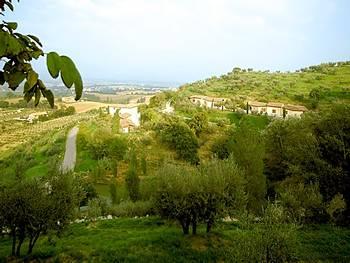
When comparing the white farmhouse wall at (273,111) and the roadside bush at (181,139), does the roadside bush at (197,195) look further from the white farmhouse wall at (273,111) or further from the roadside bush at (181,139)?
A: the white farmhouse wall at (273,111)

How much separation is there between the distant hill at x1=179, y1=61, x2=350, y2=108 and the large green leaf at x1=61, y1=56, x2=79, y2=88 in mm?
61661

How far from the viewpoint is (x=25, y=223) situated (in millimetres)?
14328

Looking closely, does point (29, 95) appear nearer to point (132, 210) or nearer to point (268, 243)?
point (268, 243)

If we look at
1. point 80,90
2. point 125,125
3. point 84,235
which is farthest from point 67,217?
point 125,125

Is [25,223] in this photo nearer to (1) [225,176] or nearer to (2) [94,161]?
(1) [225,176]

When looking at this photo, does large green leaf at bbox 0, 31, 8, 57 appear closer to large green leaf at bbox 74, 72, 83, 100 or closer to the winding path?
large green leaf at bbox 74, 72, 83, 100

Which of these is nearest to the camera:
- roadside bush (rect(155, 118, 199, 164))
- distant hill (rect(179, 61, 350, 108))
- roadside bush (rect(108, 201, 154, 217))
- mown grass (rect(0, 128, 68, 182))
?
roadside bush (rect(108, 201, 154, 217))

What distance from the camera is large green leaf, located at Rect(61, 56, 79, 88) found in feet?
5.66

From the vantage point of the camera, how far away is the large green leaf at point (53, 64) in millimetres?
1712

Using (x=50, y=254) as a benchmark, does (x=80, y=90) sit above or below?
above

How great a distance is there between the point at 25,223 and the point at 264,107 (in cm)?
5045

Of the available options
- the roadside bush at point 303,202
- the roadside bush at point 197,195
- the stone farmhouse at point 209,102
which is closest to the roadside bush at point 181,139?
the stone farmhouse at point 209,102

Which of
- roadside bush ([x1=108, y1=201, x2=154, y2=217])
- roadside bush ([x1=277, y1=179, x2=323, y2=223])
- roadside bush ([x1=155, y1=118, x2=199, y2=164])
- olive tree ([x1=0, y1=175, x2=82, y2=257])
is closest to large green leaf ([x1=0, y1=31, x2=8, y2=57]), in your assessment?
olive tree ([x1=0, y1=175, x2=82, y2=257])

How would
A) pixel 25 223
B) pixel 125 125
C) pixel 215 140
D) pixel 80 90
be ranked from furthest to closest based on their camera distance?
pixel 125 125 < pixel 215 140 < pixel 25 223 < pixel 80 90
